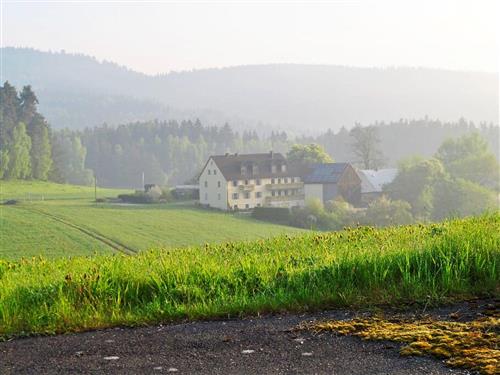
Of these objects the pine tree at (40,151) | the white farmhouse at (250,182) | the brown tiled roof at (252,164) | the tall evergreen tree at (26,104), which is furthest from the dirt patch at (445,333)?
the tall evergreen tree at (26,104)

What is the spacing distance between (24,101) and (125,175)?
29.1 m

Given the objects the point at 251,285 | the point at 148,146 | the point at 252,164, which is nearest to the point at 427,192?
the point at 252,164

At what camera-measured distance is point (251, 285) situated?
802cm

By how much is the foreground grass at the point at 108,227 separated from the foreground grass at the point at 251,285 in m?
37.8

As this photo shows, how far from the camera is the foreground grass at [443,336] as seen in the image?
201 inches

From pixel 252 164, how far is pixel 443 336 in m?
78.2

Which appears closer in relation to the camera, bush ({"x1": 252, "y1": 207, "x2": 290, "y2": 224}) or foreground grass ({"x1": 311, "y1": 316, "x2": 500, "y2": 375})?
foreground grass ({"x1": 311, "y1": 316, "x2": 500, "y2": 375})

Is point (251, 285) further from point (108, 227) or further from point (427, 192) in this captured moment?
point (427, 192)

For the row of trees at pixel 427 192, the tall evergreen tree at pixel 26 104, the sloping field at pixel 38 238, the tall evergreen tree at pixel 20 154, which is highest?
the tall evergreen tree at pixel 26 104

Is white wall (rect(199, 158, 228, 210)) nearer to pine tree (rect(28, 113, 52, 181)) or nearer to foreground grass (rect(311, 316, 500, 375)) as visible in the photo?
pine tree (rect(28, 113, 52, 181))

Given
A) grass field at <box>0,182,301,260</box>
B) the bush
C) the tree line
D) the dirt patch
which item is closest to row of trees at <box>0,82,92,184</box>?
the tree line

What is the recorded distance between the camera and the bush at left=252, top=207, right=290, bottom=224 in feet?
219

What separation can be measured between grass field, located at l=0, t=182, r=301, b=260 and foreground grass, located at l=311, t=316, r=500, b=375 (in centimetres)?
3852

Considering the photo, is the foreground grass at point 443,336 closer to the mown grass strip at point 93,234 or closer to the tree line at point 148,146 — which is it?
the mown grass strip at point 93,234
